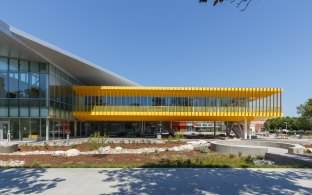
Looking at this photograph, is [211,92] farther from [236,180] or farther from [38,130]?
[236,180]

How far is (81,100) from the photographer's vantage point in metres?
46.4

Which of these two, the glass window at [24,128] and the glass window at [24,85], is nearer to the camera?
the glass window at [24,85]

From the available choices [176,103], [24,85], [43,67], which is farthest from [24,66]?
[176,103]

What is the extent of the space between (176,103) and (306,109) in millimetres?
42230

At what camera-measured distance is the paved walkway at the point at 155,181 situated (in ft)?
28.7

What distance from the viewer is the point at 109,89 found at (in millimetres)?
45688

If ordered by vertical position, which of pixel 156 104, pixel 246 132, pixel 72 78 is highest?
pixel 72 78

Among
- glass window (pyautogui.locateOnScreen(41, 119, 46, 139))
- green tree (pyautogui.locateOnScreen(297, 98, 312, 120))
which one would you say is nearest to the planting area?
glass window (pyautogui.locateOnScreen(41, 119, 46, 139))

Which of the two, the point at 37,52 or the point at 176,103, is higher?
the point at 37,52

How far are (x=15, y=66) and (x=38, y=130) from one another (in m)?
7.24

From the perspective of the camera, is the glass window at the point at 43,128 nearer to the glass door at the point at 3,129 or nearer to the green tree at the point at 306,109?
the glass door at the point at 3,129

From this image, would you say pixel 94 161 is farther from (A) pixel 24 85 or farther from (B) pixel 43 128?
(A) pixel 24 85

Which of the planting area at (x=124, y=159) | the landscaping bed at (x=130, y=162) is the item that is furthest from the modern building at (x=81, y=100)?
the landscaping bed at (x=130, y=162)

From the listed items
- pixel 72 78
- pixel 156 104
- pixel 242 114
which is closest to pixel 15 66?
pixel 72 78
